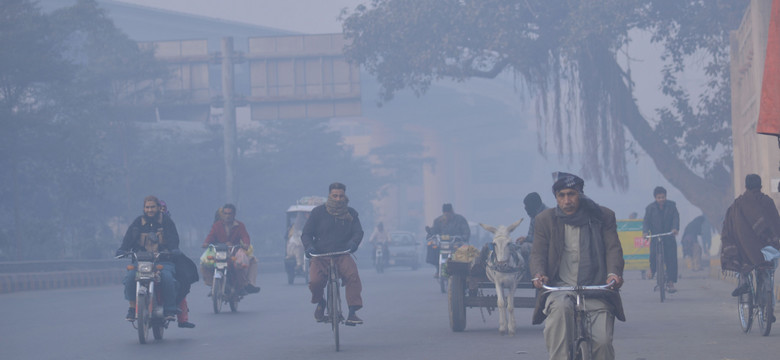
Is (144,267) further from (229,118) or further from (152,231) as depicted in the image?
(229,118)

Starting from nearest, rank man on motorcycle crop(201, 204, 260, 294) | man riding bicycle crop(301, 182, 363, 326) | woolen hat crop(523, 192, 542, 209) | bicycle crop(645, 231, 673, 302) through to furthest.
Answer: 1. man riding bicycle crop(301, 182, 363, 326)
2. woolen hat crop(523, 192, 542, 209)
3. man on motorcycle crop(201, 204, 260, 294)
4. bicycle crop(645, 231, 673, 302)

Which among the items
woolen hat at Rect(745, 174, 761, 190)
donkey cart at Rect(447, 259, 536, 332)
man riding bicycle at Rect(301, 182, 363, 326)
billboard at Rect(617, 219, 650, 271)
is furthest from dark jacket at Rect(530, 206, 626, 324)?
billboard at Rect(617, 219, 650, 271)

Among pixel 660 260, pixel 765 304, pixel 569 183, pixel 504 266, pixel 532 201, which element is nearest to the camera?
pixel 569 183

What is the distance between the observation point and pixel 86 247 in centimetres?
3741

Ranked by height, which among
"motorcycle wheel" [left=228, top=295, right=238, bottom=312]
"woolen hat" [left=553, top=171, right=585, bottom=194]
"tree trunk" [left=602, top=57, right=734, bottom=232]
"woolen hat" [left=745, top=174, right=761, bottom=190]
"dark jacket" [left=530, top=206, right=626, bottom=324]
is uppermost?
"tree trunk" [left=602, top=57, right=734, bottom=232]

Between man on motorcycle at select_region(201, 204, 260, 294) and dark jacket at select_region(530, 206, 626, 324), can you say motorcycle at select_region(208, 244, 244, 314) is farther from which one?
dark jacket at select_region(530, 206, 626, 324)

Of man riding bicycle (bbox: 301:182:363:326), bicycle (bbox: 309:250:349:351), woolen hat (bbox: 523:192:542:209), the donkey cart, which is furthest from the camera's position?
the donkey cart

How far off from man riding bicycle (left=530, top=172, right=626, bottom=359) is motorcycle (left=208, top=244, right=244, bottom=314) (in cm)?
1060

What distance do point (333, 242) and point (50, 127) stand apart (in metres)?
23.9

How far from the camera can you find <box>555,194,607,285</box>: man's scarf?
724 centimetres

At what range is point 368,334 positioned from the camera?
45.9 feet

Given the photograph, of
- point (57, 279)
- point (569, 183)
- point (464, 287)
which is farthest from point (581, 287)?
point (57, 279)

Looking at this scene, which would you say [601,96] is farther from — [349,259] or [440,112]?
[440,112]

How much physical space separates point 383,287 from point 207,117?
18084mm
